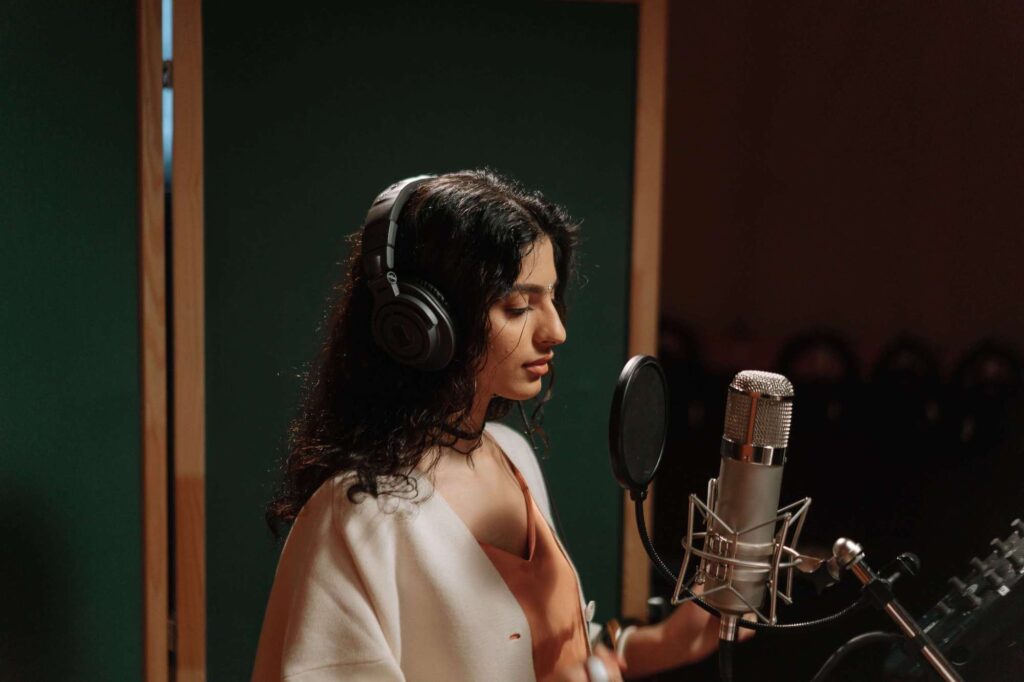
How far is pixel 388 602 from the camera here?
974 mm

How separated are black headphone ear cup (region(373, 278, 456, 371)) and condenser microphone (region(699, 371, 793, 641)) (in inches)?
12.2

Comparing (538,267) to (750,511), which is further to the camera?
(538,267)

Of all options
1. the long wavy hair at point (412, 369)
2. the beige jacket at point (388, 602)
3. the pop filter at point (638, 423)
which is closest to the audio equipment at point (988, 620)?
the pop filter at point (638, 423)

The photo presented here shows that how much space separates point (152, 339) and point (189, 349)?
5 centimetres

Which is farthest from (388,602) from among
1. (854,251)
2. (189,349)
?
(854,251)

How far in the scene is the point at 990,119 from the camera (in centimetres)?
123

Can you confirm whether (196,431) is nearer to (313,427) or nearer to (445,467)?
(313,427)

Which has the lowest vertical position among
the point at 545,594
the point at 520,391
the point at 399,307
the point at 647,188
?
the point at 545,594

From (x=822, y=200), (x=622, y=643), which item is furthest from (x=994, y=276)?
(x=622, y=643)

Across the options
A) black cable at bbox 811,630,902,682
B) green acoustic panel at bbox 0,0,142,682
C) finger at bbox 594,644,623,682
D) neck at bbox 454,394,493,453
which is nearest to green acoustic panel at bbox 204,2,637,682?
green acoustic panel at bbox 0,0,142,682

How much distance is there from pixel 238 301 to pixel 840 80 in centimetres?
96

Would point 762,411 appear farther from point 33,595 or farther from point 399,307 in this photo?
point 33,595

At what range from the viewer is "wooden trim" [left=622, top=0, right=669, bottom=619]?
4.94 feet

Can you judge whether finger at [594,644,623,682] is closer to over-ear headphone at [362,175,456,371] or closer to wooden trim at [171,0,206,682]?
over-ear headphone at [362,175,456,371]
